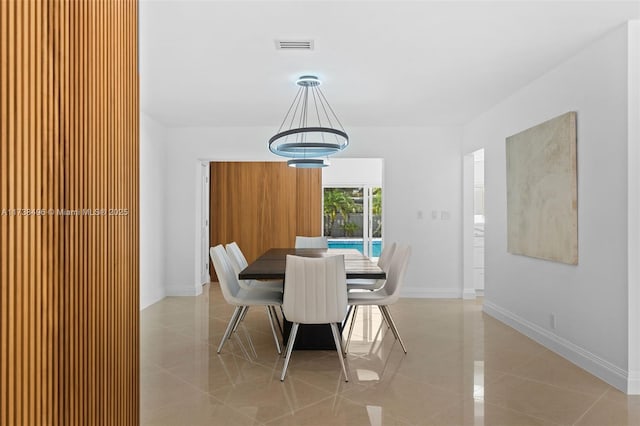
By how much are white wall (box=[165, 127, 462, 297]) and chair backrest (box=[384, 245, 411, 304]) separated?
7.47 feet

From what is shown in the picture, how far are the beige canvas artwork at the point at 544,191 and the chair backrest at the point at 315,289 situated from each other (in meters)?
1.95

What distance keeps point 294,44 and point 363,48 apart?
1.78 feet

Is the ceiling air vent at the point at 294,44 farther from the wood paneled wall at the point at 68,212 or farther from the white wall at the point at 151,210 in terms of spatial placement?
the white wall at the point at 151,210

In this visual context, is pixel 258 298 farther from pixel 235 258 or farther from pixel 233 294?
pixel 235 258

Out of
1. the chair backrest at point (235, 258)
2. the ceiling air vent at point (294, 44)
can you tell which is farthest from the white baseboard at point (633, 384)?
the chair backrest at point (235, 258)

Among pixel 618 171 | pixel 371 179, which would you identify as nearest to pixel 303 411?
pixel 618 171

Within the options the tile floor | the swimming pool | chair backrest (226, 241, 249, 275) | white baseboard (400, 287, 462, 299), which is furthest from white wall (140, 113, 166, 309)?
the swimming pool

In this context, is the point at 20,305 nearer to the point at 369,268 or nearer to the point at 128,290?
the point at 128,290

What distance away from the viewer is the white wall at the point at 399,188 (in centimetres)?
662

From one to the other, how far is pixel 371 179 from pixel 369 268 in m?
6.59

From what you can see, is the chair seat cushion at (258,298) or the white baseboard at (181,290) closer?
the chair seat cushion at (258,298)

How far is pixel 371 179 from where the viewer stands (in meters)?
10.2

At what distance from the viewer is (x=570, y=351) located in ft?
12.1

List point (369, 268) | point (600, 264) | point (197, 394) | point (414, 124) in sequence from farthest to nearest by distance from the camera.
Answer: point (414, 124) → point (369, 268) → point (600, 264) → point (197, 394)
